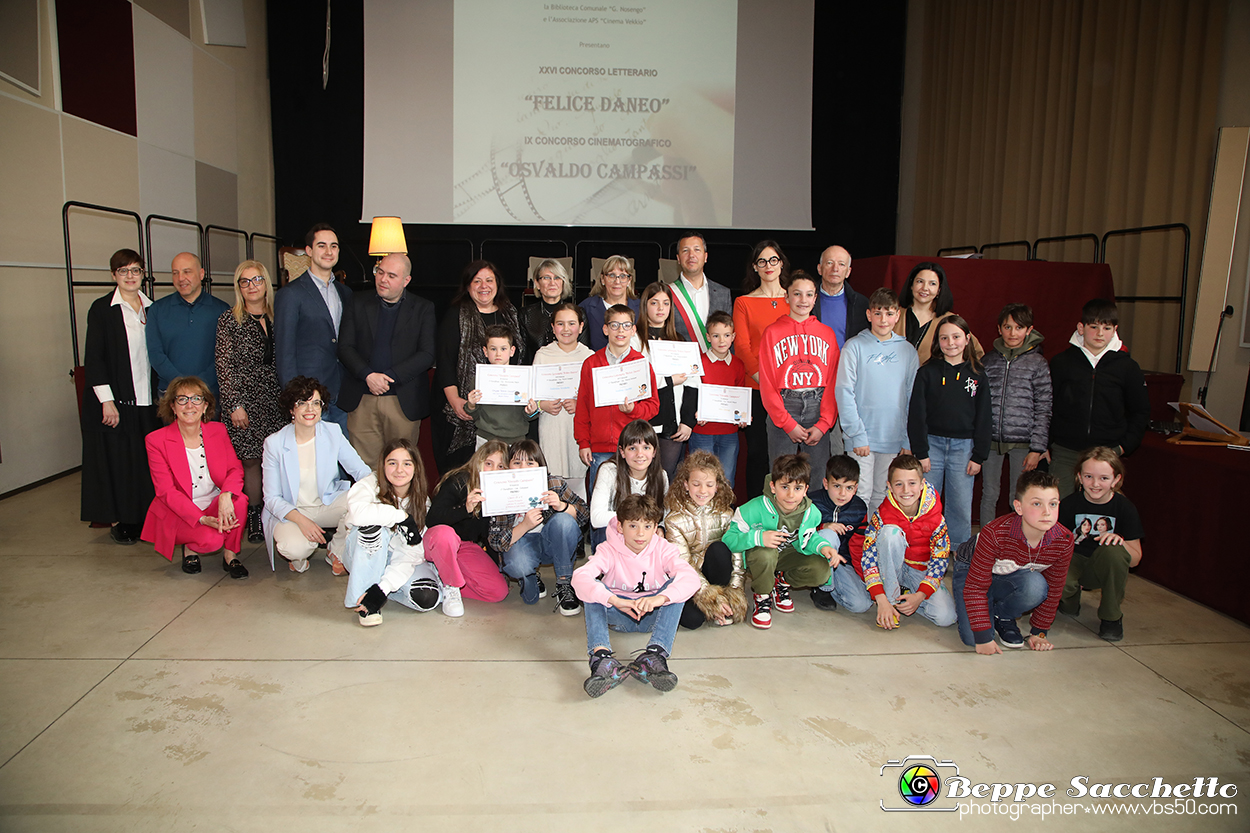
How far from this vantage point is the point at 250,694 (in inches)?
106

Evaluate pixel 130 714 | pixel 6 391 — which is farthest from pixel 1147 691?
pixel 6 391

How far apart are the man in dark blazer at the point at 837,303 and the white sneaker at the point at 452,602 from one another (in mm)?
2153

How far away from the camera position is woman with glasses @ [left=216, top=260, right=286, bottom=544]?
421cm

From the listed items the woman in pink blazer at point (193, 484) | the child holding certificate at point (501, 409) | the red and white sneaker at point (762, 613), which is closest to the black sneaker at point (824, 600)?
the red and white sneaker at point (762, 613)

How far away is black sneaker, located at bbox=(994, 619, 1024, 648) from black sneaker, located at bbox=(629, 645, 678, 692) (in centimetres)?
148

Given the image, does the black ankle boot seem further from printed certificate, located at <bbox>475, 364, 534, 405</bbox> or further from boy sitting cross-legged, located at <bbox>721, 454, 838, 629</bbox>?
boy sitting cross-legged, located at <bbox>721, 454, 838, 629</bbox>

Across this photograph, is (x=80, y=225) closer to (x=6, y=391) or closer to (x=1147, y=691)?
(x=6, y=391)

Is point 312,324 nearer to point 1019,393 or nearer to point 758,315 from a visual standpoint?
point 758,315

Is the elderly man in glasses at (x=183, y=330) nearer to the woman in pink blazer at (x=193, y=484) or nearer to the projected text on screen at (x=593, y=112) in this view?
the woman in pink blazer at (x=193, y=484)

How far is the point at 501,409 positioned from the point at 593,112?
5665mm

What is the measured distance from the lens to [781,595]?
356 cm

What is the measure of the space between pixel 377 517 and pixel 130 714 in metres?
1.15

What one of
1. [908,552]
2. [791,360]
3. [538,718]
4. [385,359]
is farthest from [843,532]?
[385,359]

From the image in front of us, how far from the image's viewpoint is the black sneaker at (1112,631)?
326 cm
